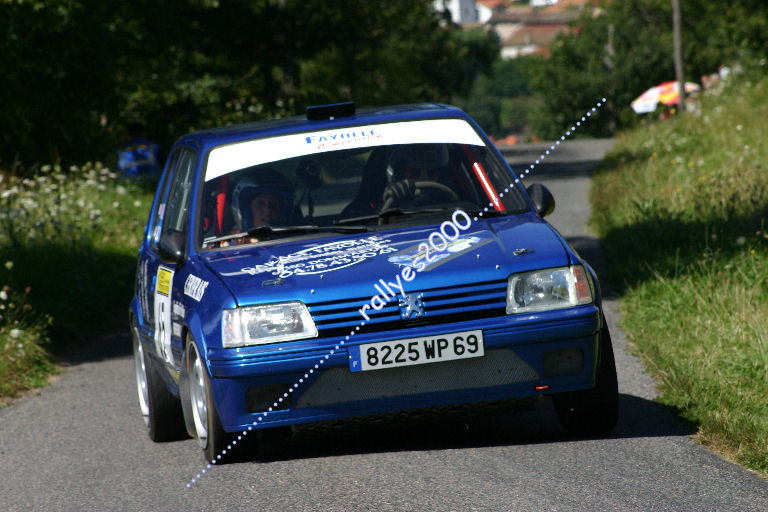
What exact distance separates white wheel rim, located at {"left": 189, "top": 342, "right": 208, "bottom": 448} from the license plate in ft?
2.68

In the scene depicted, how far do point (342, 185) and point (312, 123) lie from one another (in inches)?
20.2

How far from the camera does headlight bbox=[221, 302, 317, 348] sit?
18.0 ft

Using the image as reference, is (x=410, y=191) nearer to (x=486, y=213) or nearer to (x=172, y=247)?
(x=486, y=213)

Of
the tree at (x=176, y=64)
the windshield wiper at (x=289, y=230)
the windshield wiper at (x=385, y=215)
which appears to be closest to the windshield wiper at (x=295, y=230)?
the windshield wiper at (x=289, y=230)

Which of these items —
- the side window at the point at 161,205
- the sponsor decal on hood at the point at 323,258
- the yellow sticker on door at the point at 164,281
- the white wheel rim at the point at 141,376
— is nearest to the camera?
the sponsor decal on hood at the point at 323,258

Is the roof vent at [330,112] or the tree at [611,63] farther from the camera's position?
the tree at [611,63]

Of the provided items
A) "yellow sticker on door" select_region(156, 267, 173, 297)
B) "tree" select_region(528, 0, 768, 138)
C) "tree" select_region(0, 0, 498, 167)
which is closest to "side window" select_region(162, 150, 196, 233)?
"yellow sticker on door" select_region(156, 267, 173, 297)

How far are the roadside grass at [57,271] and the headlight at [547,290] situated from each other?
15.0 ft

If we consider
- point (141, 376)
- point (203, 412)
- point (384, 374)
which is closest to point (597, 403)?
point (384, 374)

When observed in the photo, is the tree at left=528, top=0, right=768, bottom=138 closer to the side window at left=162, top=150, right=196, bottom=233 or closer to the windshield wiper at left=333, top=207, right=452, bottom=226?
the side window at left=162, top=150, right=196, bottom=233

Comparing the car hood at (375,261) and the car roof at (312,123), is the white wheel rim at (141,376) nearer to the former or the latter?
the car roof at (312,123)

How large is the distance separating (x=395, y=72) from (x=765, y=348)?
43671 millimetres

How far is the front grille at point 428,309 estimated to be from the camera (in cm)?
547

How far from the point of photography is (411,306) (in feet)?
18.0
